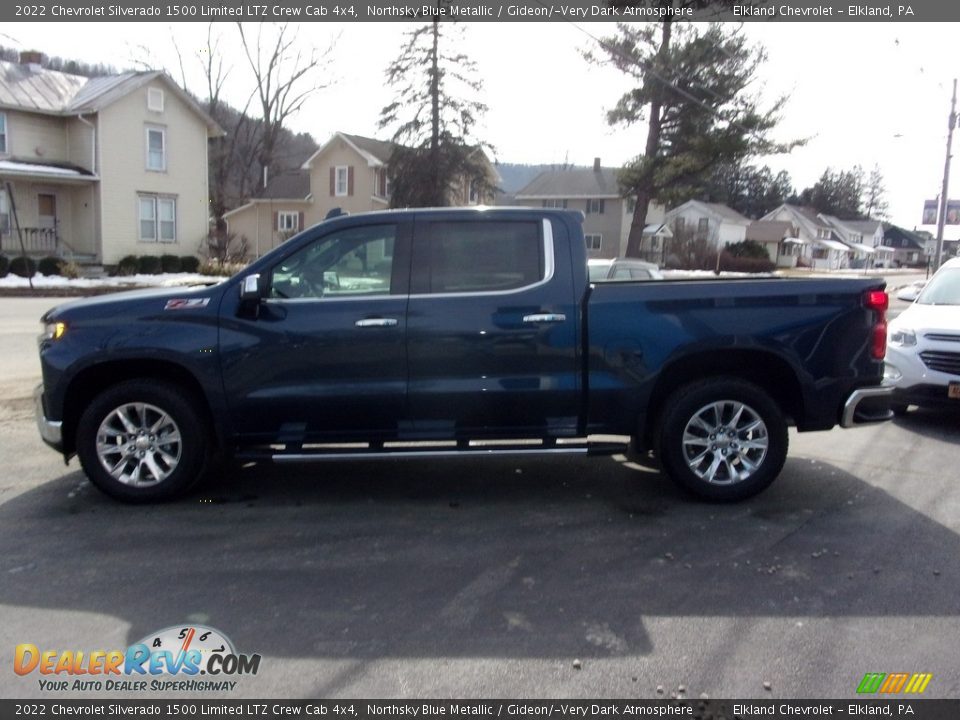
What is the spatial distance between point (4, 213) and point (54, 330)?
2994 centimetres

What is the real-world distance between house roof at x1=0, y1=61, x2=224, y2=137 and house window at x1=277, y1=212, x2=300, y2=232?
1395 cm

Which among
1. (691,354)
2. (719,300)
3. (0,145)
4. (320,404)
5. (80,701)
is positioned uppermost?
(0,145)

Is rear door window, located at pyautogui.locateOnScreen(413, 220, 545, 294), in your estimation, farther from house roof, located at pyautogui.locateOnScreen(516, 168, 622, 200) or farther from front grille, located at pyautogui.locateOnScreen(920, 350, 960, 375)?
house roof, located at pyautogui.locateOnScreen(516, 168, 622, 200)

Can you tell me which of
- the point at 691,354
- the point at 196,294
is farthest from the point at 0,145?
the point at 691,354

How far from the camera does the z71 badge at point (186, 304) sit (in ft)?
18.3

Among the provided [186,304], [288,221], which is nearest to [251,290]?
[186,304]

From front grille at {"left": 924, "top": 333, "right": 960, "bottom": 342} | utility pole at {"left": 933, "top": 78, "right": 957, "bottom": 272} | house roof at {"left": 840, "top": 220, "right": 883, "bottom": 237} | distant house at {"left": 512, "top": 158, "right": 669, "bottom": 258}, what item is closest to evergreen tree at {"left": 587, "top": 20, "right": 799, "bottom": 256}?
utility pole at {"left": 933, "top": 78, "right": 957, "bottom": 272}

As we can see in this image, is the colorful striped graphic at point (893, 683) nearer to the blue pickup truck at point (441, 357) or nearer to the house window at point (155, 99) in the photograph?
the blue pickup truck at point (441, 357)

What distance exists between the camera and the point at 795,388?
5.90m

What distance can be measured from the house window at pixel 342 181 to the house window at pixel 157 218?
43.0ft

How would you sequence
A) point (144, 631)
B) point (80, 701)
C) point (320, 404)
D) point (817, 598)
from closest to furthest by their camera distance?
point (80, 701) < point (144, 631) < point (817, 598) < point (320, 404)

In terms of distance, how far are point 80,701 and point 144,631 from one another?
0.53 metres

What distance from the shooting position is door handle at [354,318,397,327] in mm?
5539

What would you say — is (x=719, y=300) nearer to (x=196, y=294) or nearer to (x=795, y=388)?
(x=795, y=388)
